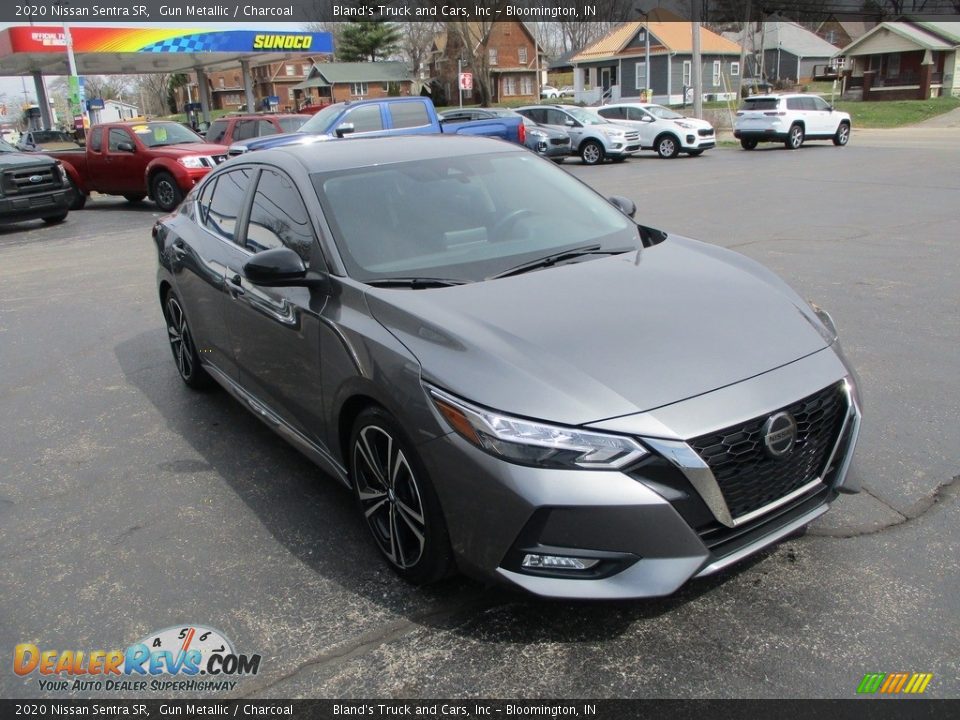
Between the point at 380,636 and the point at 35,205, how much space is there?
15.1 meters

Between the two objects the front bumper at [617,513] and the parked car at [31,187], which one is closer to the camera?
the front bumper at [617,513]

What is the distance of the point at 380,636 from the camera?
117 inches

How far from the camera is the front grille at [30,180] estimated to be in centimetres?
1470

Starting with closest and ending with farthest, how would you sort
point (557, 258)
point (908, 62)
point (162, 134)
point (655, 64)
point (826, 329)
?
point (826, 329) → point (557, 258) → point (162, 134) → point (908, 62) → point (655, 64)

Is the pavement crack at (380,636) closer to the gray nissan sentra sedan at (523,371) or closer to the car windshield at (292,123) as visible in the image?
the gray nissan sentra sedan at (523,371)

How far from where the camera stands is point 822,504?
9.82 ft

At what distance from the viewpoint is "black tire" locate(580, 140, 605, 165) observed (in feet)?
78.0

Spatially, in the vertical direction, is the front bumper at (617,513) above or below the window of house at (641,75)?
below

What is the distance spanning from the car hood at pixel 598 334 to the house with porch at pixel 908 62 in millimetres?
58606

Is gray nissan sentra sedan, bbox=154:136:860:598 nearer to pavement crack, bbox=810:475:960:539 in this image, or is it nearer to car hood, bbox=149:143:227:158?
pavement crack, bbox=810:475:960:539

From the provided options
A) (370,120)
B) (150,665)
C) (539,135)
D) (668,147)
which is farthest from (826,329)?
(668,147)

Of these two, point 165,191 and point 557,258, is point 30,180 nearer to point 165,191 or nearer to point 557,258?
point 165,191

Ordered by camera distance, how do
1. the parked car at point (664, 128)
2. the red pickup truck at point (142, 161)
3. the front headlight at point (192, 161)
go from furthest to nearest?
the parked car at point (664, 128)
the red pickup truck at point (142, 161)
the front headlight at point (192, 161)

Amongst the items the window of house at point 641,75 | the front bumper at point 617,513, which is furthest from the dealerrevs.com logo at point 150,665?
the window of house at point 641,75
